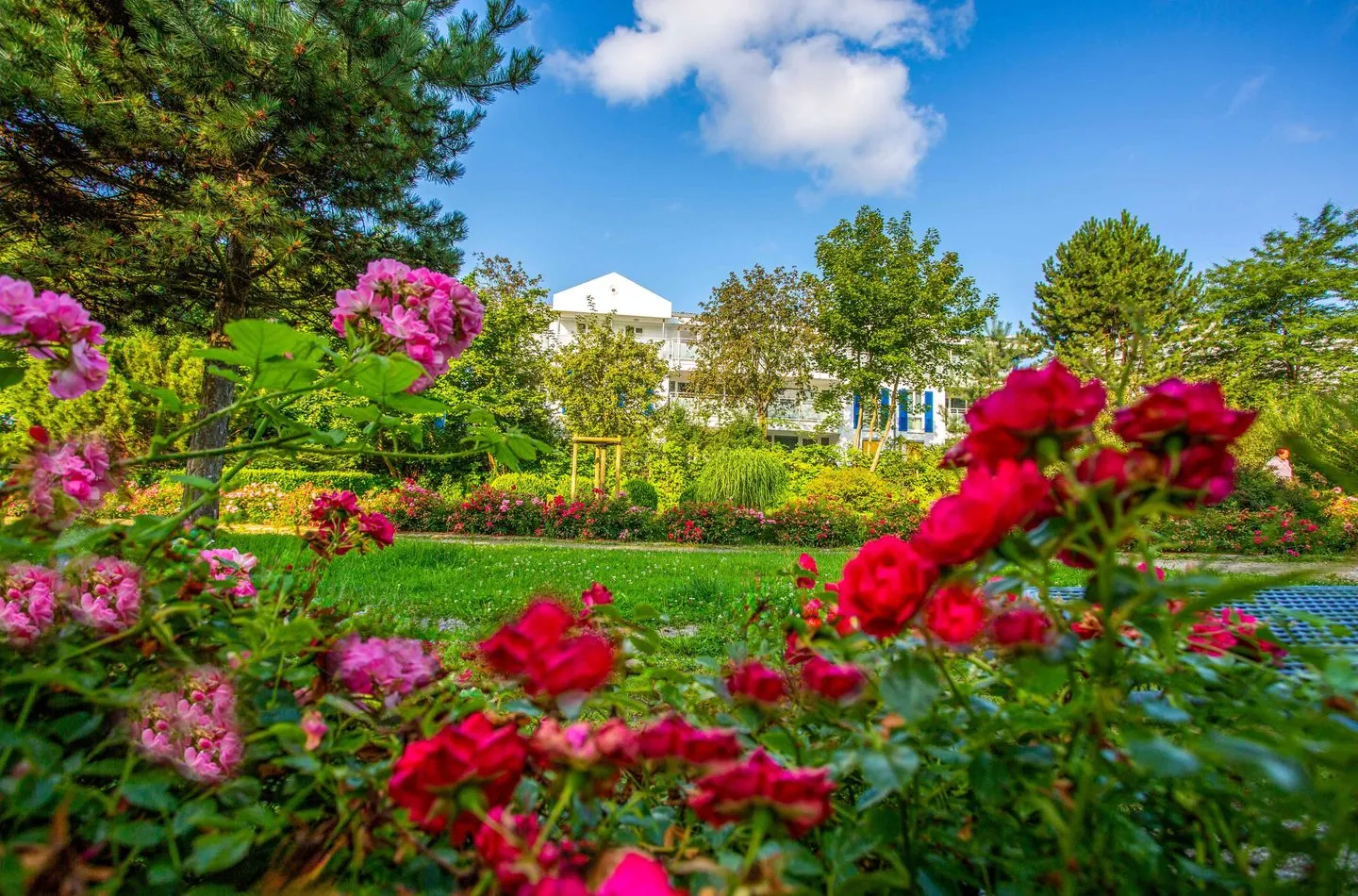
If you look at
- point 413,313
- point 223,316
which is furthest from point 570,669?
point 223,316

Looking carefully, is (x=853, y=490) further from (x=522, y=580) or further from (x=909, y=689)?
(x=909, y=689)

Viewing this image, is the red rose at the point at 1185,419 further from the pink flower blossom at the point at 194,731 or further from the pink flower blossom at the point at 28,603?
the pink flower blossom at the point at 28,603

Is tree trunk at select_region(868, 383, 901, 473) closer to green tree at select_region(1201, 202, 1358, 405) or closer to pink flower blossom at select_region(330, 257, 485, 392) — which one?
green tree at select_region(1201, 202, 1358, 405)

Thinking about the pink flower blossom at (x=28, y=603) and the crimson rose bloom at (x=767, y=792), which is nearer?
the crimson rose bloom at (x=767, y=792)

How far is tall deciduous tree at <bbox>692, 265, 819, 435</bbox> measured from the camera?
19.0 m

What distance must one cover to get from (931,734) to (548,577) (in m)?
4.53

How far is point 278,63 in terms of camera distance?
362 cm

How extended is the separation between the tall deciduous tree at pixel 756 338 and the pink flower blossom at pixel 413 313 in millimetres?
18149

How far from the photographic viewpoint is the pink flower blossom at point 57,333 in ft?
2.16

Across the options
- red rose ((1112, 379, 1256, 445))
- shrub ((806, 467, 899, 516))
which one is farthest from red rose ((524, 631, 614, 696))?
shrub ((806, 467, 899, 516))

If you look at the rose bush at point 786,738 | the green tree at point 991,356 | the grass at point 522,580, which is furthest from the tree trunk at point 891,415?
the rose bush at point 786,738

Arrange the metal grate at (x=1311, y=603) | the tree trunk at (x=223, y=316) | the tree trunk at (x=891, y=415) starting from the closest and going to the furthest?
the metal grate at (x=1311, y=603) < the tree trunk at (x=223, y=316) < the tree trunk at (x=891, y=415)

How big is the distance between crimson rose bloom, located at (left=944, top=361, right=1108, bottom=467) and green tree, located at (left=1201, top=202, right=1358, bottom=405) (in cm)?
2307

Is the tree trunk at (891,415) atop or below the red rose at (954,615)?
atop
